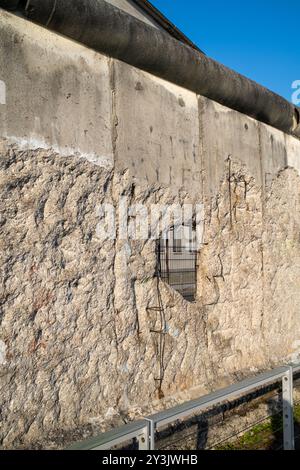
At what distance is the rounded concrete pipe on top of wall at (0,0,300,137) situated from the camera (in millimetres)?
Answer: 2838

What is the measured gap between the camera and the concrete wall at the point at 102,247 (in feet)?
8.55

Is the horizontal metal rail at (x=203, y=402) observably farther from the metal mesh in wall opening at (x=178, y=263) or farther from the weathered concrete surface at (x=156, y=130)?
the weathered concrete surface at (x=156, y=130)

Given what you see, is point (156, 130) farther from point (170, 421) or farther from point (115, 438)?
point (115, 438)

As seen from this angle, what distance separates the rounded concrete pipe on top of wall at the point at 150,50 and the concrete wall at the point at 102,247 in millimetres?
80

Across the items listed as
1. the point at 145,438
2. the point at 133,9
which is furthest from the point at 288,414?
the point at 133,9

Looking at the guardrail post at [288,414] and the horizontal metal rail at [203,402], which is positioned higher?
the horizontal metal rail at [203,402]

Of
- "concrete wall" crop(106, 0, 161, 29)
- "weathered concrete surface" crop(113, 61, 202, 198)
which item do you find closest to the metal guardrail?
"weathered concrete surface" crop(113, 61, 202, 198)

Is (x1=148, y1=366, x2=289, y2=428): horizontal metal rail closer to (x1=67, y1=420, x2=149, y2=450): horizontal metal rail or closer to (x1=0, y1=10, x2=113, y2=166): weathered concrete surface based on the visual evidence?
(x1=67, y1=420, x2=149, y2=450): horizontal metal rail

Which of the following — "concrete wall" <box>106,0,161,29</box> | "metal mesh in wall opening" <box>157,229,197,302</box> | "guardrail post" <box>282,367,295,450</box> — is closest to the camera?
"guardrail post" <box>282,367,295,450</box>

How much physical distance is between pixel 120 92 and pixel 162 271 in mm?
1311

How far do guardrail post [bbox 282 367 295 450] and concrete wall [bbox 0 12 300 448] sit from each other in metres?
0.53

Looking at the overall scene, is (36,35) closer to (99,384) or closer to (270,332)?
(99,384)

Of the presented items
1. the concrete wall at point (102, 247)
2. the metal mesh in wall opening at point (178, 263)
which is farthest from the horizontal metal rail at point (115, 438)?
the metal mesh in wall opening at point (178, 263)

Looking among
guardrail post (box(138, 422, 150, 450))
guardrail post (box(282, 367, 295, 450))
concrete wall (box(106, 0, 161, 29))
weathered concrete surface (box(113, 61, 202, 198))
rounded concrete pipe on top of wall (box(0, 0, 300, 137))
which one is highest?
concrete wall (box(106, 0, 161, 29))
